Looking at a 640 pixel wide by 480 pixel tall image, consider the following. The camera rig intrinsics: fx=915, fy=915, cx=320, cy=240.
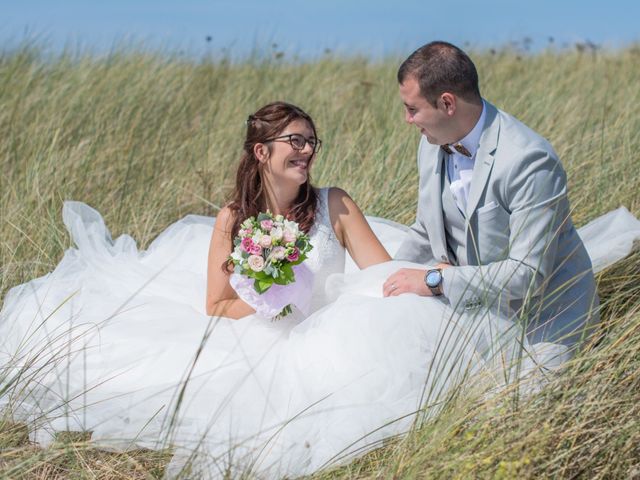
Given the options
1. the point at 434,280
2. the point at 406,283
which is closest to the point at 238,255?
the point at 406,283

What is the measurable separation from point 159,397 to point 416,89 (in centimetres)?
162

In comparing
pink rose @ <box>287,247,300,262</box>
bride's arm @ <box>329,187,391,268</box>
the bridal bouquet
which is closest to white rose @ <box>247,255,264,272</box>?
the bridal bouquet

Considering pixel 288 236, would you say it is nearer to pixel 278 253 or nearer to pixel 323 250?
pixel 278 253

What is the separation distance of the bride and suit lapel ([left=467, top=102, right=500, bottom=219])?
1.47ft

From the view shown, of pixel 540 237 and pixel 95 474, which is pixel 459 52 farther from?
pixel 95 474

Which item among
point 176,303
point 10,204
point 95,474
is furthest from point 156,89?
point 95,474

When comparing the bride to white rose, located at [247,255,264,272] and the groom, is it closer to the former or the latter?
the groom

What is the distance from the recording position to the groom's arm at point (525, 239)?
11.5 ft

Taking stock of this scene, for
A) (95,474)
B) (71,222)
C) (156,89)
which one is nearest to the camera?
(95,474)

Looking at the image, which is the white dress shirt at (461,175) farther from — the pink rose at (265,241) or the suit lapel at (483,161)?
the pink rose at (265,241)

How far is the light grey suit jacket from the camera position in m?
3.53

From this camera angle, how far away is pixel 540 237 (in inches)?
138

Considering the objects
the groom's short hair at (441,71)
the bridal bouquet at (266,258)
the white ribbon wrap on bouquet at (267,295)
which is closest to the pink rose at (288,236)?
the bridal bouquet at (266,258)

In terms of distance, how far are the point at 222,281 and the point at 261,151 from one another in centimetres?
64
